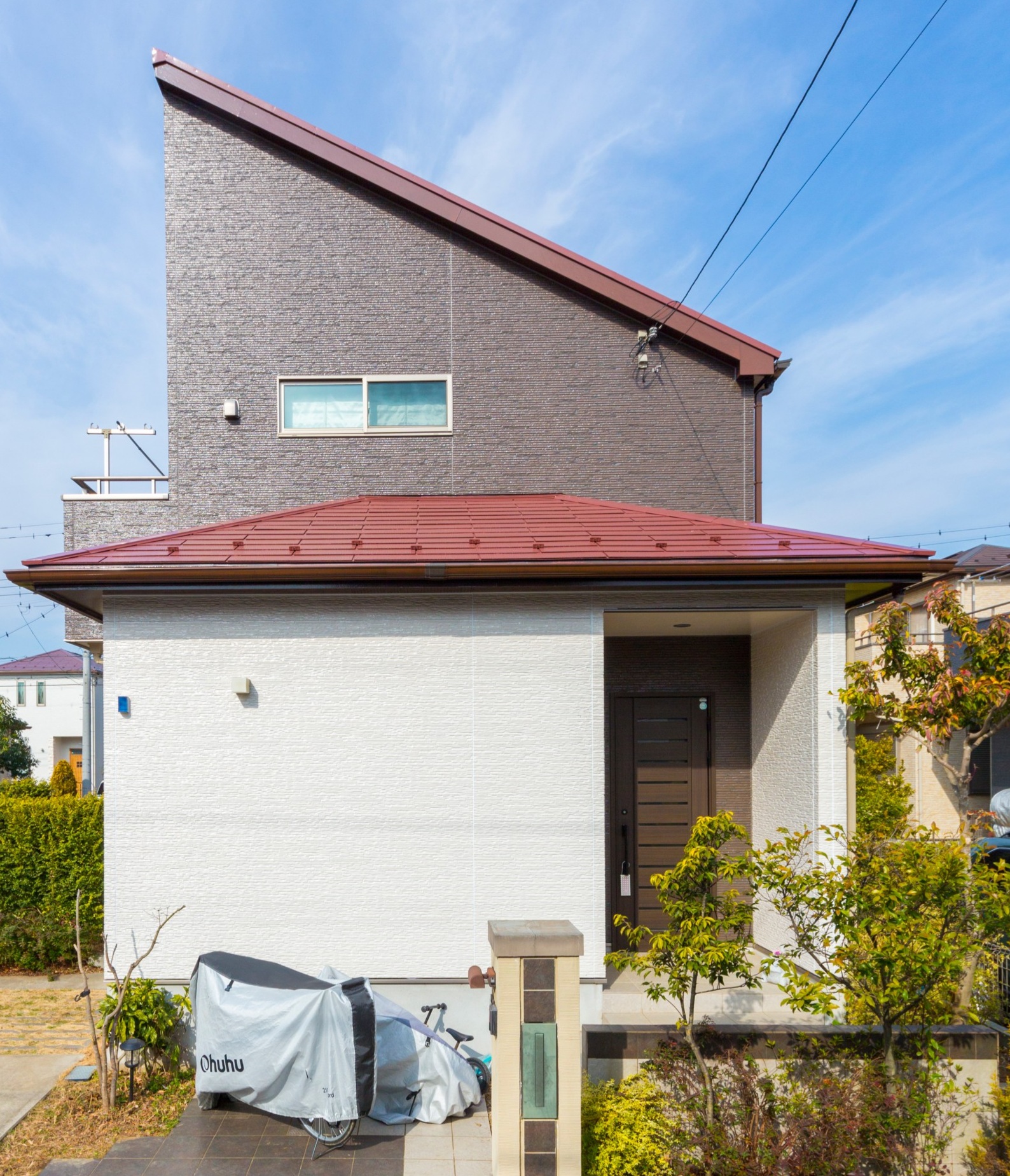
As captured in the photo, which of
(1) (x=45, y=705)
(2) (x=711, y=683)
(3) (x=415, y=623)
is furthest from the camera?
(1) (x=45, y=705)

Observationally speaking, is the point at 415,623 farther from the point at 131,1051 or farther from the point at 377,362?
the point at 377,362

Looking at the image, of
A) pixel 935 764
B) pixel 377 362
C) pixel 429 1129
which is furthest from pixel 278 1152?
pixel 935 764

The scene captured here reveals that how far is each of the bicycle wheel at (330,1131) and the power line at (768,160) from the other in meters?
7.91

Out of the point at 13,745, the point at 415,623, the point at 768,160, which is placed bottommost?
the point at 13,745

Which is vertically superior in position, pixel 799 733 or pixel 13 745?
pixel 799 733

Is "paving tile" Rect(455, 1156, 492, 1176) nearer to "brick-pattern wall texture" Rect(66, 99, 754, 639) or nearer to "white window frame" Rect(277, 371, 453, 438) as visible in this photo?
"brick-pattern wall texture" Rect(66, 99, 754, 639)

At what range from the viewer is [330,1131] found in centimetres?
518

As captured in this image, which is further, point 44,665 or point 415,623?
point 44,665

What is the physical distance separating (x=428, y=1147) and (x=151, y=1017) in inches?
93.7

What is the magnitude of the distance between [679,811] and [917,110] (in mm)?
6726

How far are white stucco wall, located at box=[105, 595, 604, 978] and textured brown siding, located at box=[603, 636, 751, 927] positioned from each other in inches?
61.8

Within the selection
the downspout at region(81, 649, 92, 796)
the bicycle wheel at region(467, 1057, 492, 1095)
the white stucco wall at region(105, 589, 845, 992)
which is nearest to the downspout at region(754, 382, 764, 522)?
the white stucco wall at region(105, 589, 845, 992)

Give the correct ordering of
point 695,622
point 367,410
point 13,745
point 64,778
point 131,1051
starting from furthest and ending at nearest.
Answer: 1. point 13,745
2. point 64,778
3. point 367,410
4. point 695,622
5. point 131,1051

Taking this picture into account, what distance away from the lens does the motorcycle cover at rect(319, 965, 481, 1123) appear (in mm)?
5555
